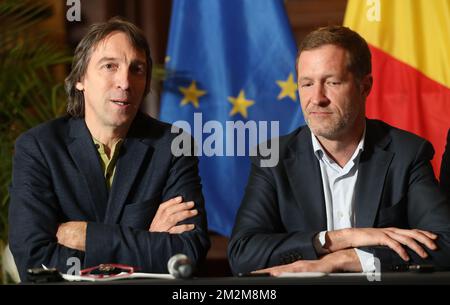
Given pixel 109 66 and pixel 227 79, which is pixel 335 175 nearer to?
pixel 109 66

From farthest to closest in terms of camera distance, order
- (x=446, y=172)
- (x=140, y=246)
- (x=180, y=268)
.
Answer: (x=446, y=172), (x=140, y=246), (x=180, y=268)

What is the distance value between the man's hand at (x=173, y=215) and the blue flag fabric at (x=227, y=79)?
1.12 metres

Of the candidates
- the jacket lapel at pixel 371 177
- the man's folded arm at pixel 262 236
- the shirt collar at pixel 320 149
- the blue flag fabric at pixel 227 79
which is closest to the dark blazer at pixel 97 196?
the man's folded arm at pixel 262 236

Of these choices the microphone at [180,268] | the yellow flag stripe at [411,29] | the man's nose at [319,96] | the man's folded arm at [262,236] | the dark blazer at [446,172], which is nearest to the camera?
the microphone at [180,268]

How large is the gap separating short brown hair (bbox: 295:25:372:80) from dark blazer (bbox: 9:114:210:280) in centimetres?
65

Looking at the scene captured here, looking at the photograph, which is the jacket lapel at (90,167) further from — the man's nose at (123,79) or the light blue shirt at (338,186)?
the light blue shirt at (338,186)

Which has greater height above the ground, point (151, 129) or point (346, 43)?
point (346, 43)

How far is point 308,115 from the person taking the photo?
2.74 m

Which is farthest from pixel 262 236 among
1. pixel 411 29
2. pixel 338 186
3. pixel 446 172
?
pixel 411 29

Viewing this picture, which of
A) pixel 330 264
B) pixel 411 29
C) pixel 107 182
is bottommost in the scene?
pixel 330 264

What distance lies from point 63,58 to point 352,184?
1.74 meters

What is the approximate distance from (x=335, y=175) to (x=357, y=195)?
A: 126 millimetres

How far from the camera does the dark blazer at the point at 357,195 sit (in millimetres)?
2631

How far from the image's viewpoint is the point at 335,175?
2803mm
